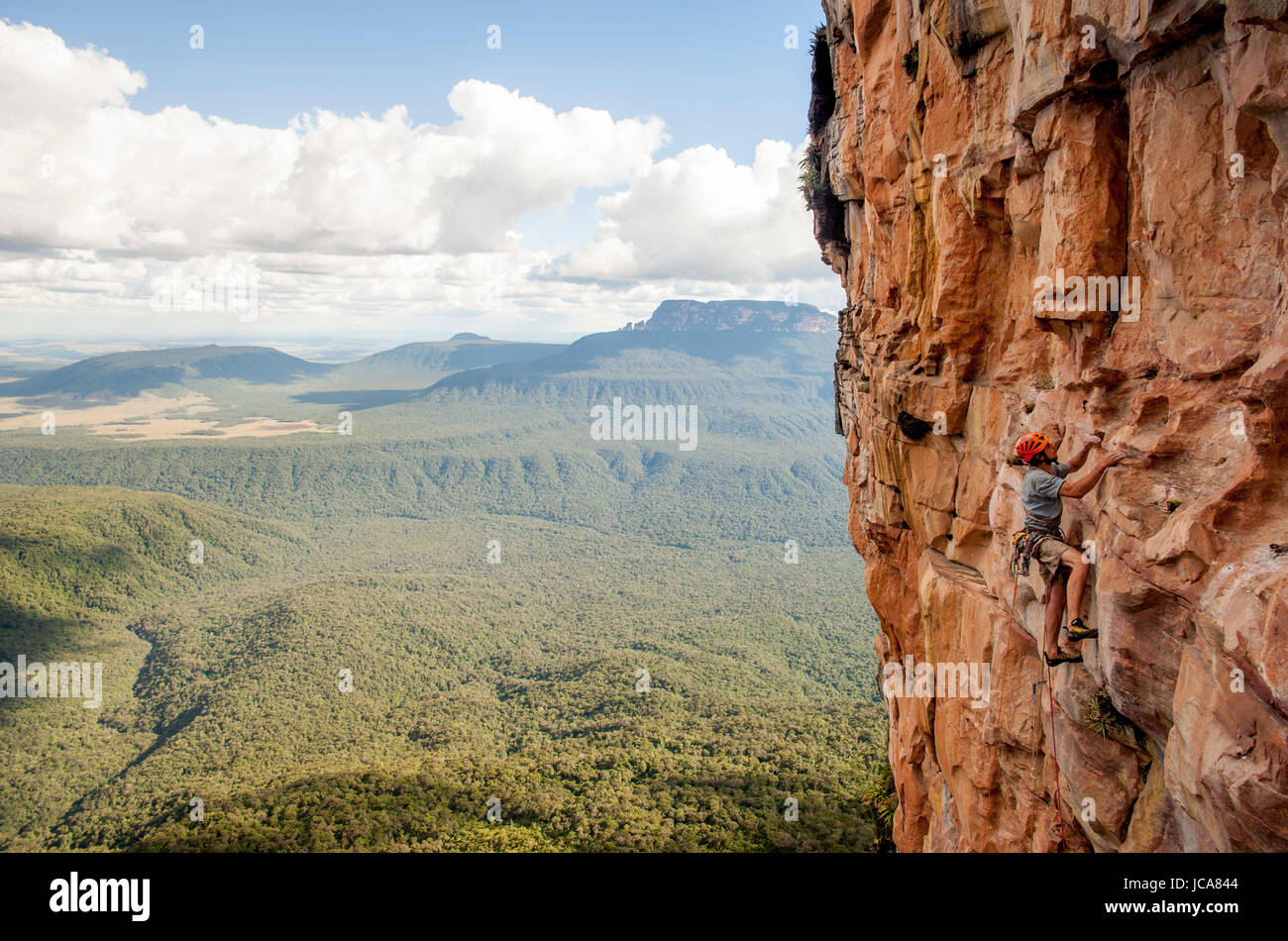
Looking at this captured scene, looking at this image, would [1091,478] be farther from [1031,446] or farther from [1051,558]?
[1051,558]

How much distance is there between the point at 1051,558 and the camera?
27.3ft

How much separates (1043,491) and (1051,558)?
84cm

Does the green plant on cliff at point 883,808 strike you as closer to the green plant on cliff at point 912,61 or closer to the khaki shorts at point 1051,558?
the khaki shorts at point 1051,558

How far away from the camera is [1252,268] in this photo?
261 inches

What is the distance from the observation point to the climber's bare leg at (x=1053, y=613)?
27.8ft

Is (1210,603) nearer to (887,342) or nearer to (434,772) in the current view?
(887,342)

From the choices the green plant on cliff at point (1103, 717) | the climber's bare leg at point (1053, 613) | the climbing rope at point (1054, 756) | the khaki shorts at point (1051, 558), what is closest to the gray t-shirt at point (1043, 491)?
the khaki shorts at point (1051, 558)

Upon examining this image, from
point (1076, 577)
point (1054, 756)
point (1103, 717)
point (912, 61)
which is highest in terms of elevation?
point (912, 61)

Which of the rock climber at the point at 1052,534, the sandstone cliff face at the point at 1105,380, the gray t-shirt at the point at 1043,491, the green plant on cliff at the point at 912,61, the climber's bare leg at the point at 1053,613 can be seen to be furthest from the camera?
the green plant on cliff at the point at 912,61

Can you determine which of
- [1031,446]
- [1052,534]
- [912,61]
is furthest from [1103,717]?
[912,61]

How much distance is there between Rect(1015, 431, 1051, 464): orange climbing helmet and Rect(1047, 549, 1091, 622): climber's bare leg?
1.25 meters

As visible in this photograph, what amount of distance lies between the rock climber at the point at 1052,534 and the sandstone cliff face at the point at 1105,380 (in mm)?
249

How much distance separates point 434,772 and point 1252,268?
45.2 metres
